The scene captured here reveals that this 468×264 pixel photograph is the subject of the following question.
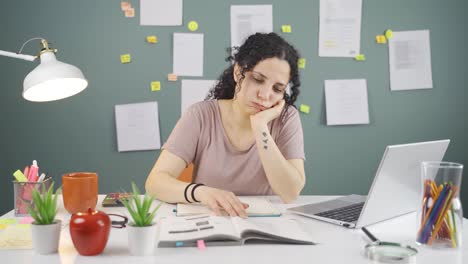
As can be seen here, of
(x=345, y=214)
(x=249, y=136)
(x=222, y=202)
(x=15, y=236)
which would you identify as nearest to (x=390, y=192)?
(x=345, y=214)

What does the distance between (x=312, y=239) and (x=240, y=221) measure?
18 centimetres

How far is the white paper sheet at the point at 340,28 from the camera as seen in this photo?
9.68ft

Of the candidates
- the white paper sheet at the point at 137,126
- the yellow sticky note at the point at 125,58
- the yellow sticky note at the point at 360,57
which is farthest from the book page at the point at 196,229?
the yellow sticky note at the point at 360,57

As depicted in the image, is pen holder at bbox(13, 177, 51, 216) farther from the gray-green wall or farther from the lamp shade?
the gray-green wall

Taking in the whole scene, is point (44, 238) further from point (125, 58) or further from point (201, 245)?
point (125, 58)

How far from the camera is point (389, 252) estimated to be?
1036mm

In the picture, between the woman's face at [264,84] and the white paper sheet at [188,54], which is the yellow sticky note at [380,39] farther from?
the woman's face at [264,84]

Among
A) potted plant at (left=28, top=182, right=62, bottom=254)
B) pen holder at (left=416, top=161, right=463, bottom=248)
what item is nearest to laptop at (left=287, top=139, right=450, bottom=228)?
pen holder at (left=416, top=161, right=463, bottom=248)

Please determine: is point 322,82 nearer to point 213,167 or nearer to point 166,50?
point 166,50

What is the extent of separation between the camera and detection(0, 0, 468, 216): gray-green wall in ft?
9.18

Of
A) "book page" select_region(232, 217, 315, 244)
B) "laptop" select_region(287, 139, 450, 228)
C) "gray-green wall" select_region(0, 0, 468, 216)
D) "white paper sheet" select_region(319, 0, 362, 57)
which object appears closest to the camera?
"book page" select_region(232, 217, 315, 244)

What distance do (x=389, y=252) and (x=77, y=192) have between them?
83cm

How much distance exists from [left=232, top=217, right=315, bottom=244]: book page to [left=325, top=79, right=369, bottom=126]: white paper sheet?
1.78m

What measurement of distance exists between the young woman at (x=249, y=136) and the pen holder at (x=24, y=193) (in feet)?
1.18
